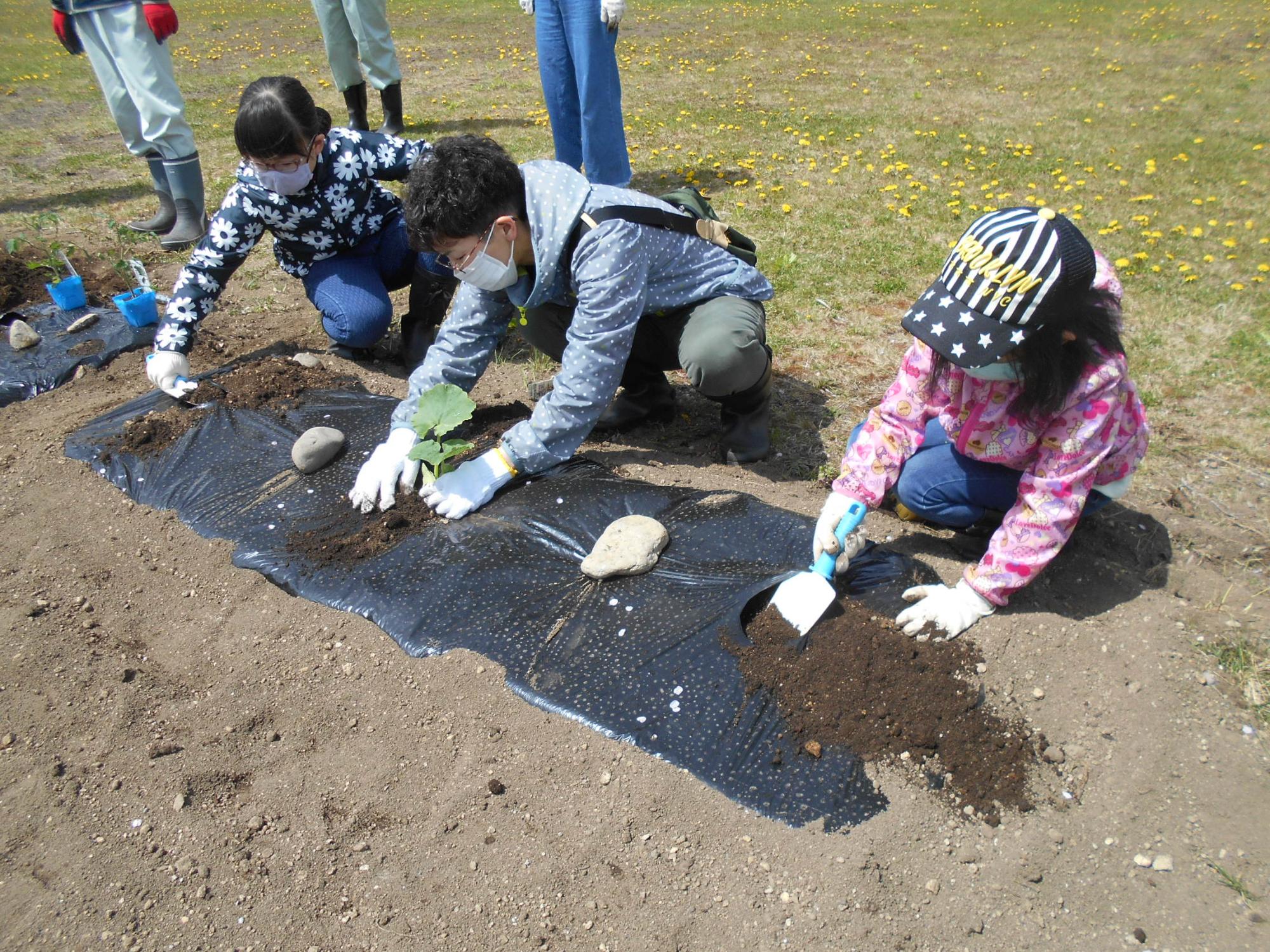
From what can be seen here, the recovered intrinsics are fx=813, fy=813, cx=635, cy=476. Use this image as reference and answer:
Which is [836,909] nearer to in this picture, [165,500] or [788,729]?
[788,729]

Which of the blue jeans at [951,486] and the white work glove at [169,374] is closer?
the blue jeans at [951,486]

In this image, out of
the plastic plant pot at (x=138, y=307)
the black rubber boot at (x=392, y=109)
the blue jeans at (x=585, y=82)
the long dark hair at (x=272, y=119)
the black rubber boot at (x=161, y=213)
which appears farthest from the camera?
the black rubber boot at (x=392, y=109)

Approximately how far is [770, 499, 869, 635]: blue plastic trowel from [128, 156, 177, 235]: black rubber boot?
4.44m

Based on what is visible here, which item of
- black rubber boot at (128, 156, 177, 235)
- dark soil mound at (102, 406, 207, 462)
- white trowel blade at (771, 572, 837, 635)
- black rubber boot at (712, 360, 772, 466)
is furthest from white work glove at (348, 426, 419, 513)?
black rubber boot at (128, 156, 177, 235)

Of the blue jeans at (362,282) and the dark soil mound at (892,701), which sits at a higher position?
the blue jeans at (362,282)

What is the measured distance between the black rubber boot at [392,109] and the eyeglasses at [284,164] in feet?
12.3

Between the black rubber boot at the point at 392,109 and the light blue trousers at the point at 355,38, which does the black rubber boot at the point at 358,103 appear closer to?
the light blue trousers at the point at 355,38

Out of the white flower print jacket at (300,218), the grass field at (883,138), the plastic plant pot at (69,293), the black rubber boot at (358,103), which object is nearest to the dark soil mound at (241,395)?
the white flower print jacket at (300,218)

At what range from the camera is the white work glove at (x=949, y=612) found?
6.28 ft

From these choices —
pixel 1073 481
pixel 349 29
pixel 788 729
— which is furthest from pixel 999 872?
pixel 349 29

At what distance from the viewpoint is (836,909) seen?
1.52 meters

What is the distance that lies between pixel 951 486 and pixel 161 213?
4.66 meters

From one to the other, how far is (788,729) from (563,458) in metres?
1.03

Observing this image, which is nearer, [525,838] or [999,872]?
[999,872]
